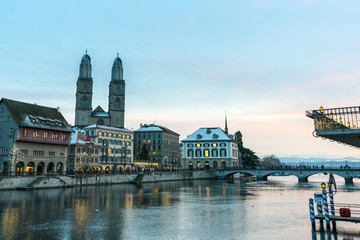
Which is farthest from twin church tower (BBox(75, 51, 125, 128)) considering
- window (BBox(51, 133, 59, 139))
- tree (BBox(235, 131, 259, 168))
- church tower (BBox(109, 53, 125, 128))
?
window (BBox(51, 133, 59, 139))

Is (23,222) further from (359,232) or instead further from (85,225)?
(359,232)

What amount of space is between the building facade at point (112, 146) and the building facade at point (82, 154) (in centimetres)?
398

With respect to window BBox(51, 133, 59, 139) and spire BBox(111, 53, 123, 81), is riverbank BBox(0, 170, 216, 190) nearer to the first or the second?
window BBox(51, 133, 59, 139)

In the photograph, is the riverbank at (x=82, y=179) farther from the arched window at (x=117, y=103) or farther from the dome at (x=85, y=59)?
the dome at (x=85, y=59)

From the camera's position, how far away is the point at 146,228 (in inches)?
907

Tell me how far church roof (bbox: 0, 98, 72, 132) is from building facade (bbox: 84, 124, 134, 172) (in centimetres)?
1862

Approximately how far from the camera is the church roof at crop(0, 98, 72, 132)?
6906cm

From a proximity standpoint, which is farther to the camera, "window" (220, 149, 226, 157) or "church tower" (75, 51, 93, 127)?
"church tower" (75, 51, 93, 127)

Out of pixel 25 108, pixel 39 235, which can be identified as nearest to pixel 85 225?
pixel 39 235

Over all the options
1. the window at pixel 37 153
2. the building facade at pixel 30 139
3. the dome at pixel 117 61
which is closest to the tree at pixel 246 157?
the dome at pixel 117 61

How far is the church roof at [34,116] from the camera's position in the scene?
2719 inches

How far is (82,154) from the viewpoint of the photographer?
88000 millimetres

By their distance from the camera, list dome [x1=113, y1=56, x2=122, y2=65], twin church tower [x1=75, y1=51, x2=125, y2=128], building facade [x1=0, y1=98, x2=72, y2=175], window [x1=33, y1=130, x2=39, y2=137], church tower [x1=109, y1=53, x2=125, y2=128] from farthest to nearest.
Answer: dome [x1=113, y1=56, x2=122, y2=65], church tower [x1=109, y1=53, x2=125, y2=128], twin church tower [x1=75, y1=51, x2=125, y2=128], window [x1=33, y1=130, x2=39, y2=137], building facade [x1=0, y1=98, x2=72, y2=175]

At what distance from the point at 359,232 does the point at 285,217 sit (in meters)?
7.38
